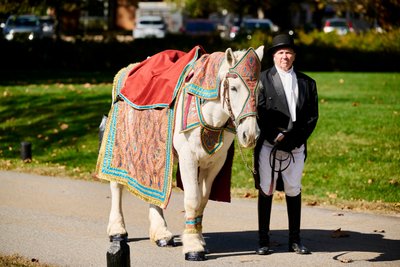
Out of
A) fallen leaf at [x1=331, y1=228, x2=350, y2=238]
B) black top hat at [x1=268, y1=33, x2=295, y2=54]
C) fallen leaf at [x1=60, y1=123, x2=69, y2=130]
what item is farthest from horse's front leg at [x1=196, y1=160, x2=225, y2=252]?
fallen leaf at [x1=60, y1=123, x2=69, y2=130]

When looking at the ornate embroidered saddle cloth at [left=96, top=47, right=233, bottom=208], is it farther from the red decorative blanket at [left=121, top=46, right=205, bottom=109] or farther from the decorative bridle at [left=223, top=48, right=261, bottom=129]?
the decorative bridle at [left=223, top=48, right=261, bottom=129]

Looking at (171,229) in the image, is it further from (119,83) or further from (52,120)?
(52,120)

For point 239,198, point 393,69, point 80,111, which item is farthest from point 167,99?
point 393,69

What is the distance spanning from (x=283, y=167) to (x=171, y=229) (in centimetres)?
185

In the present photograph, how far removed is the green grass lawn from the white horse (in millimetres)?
3219

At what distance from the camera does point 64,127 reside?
55.7 ft

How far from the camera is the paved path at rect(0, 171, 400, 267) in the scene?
830 cm

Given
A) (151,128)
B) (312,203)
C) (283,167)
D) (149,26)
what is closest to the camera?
(283,167)

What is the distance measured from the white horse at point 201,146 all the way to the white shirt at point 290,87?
458 millimetres

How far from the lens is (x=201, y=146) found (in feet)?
26.8

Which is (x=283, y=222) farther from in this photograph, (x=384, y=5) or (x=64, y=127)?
(x=384, y=5)

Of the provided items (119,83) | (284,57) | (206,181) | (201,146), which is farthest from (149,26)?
(201,146)

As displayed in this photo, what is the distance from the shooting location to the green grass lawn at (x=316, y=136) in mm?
12414

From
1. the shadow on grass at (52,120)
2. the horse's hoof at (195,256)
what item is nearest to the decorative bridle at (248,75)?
the horse's hoof at (195,256)
